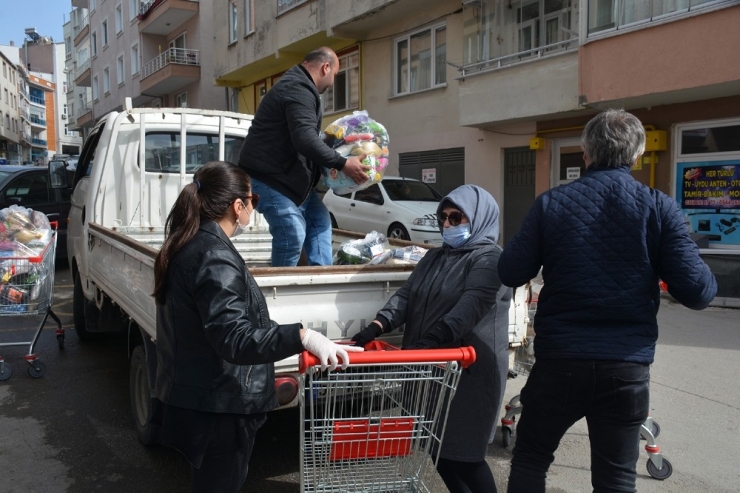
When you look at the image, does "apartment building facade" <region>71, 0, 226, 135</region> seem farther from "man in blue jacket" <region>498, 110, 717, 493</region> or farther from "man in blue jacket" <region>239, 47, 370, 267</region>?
"man in blue jacket" <region>498, 110, 717, 493</region>

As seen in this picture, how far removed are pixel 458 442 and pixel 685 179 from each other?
9198mm

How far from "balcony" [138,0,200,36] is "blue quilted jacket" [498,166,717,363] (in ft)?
88.8

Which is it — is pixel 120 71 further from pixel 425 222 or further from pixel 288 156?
pixel 288 156

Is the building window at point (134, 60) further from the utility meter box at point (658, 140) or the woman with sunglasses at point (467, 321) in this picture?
the woman with sunglasses at point (467, 321)

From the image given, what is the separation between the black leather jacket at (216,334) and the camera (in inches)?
80.0

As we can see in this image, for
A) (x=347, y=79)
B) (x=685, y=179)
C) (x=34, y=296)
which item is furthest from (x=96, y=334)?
(x=347, y=79)

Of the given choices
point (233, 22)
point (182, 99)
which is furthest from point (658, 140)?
point (182, 99)

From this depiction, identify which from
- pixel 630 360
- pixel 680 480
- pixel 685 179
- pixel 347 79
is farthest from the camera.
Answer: pixel 347 79

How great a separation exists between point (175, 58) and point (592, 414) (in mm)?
27808

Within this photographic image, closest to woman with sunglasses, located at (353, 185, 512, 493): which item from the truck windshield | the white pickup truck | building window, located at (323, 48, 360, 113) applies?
the white pickup truck

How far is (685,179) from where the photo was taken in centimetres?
1039

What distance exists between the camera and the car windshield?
12977 mm

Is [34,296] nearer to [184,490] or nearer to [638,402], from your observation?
[184,490]

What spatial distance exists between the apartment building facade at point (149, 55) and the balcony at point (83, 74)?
65mm
